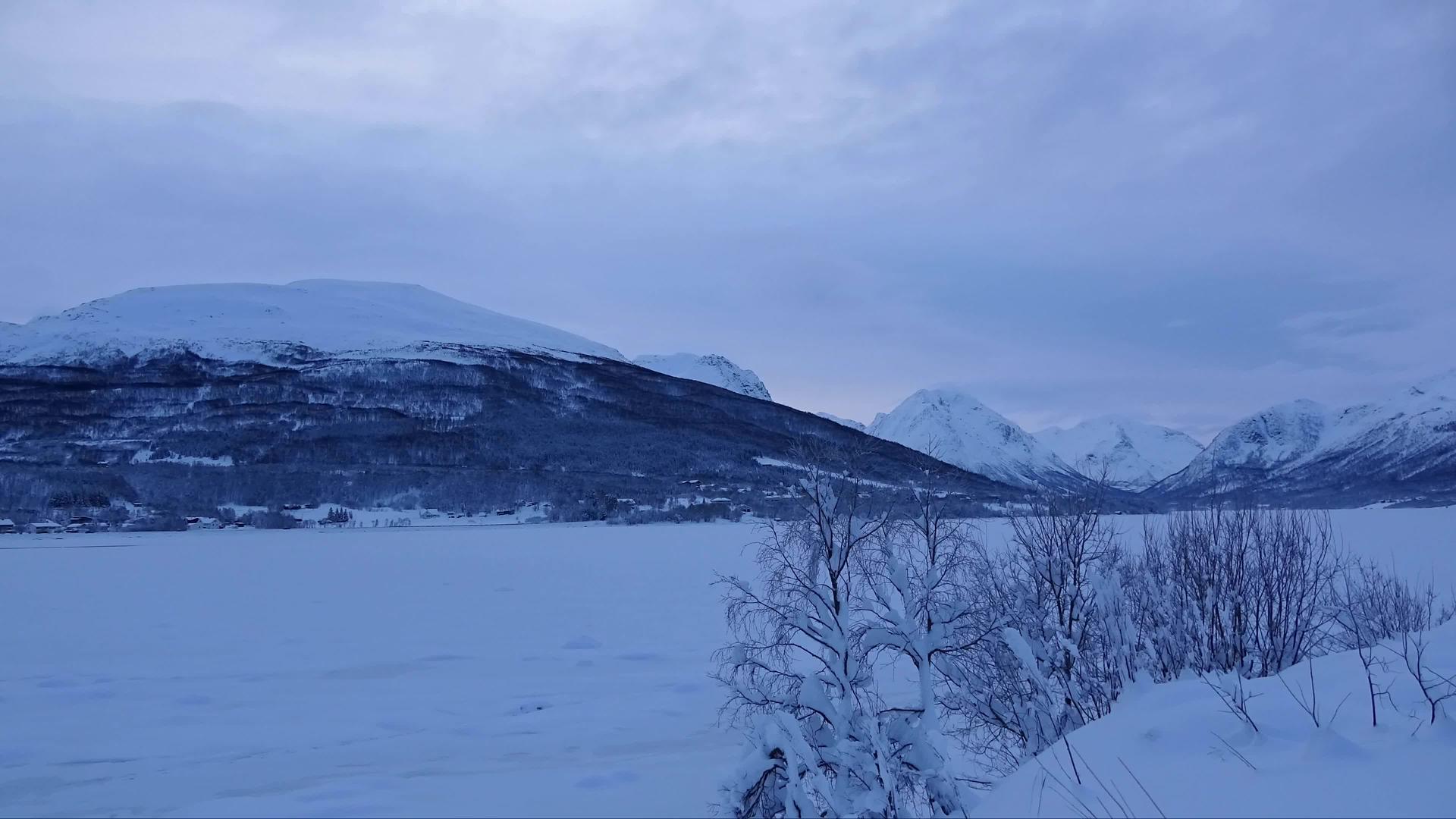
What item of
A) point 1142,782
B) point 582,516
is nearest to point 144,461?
point 582,516

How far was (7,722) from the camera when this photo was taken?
577 inches

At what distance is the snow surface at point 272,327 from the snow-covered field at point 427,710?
95495mm

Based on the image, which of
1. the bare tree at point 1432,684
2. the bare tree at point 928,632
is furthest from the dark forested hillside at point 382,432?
the bare tree at point 1432,684

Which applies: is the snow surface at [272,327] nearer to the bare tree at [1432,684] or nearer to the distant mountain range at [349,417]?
the distant mountain range at [349,417]

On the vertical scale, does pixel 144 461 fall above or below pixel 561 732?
above

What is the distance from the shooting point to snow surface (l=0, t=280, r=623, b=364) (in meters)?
121

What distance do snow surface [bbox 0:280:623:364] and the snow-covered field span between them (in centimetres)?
9550

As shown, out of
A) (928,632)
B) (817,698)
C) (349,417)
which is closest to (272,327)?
(349,417)

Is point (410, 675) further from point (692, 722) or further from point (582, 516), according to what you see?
Answer: point (582, 516)

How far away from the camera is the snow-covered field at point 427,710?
218 inches

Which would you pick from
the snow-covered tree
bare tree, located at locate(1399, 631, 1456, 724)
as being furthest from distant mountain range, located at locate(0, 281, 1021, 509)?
bare tree, located at locate(1399, 631, 1456, 724)

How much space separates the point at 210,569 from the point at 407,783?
25810 millimetres

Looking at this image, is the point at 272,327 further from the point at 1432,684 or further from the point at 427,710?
the point at 1432,684

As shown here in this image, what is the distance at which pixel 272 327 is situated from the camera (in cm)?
13475
